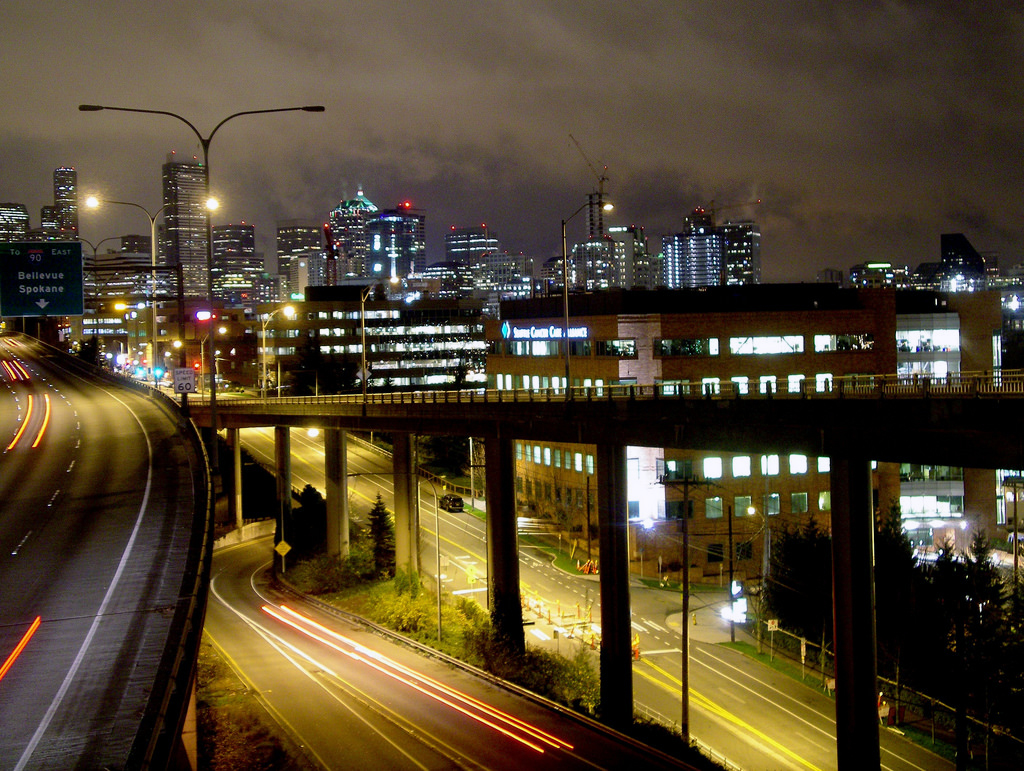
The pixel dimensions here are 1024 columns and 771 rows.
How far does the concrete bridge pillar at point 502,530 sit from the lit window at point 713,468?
24.8 meters

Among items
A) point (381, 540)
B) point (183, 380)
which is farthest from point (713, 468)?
point (183, 380)

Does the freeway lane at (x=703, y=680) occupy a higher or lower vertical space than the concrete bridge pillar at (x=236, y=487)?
lower

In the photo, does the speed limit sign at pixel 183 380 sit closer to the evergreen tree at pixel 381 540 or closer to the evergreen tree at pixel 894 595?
the evergreen tree at pixel 381 540

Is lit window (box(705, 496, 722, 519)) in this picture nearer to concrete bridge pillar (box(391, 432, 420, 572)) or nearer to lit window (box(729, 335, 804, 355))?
lit window (box(729, 335, 804, 355))

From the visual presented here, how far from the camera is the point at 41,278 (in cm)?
3672

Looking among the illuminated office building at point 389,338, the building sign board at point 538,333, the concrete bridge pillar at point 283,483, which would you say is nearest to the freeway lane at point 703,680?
the concrete bridge pillar at point 283,483

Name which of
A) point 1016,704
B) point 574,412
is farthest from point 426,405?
point 1016,704

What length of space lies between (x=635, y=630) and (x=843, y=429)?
28.1 meters

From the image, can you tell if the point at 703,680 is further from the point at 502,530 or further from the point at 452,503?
the point at 452,503

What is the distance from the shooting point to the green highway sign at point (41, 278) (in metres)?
36.0

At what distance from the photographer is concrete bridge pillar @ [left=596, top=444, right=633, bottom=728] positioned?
3819cm

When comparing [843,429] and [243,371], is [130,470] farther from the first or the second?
[243,371]

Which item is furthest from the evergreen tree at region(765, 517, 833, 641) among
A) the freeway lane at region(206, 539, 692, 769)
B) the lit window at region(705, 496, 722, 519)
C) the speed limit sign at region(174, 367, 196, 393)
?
the speed limit sign at region(174, 367, 196, 393)

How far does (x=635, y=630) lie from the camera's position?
54469 mm
